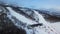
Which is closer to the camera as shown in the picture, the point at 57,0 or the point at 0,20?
the point at 0,20

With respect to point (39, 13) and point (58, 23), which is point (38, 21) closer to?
point (39, 13)

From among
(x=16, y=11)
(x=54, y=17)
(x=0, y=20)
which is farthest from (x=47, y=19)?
(x=0, y=20)

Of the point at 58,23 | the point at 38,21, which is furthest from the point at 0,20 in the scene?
the point at 58,23

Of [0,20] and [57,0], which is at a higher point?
[57,0]

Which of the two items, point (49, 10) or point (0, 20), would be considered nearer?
point (0, 20)

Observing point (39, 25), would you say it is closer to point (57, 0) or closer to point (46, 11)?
point (46, 11)

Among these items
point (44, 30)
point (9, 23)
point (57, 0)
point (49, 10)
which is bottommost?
point (44, 30)

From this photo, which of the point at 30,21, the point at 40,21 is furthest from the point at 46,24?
the point at 30,21

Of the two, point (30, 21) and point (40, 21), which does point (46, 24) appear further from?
point (30, 21)

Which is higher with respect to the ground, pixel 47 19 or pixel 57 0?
pixel 57 0
